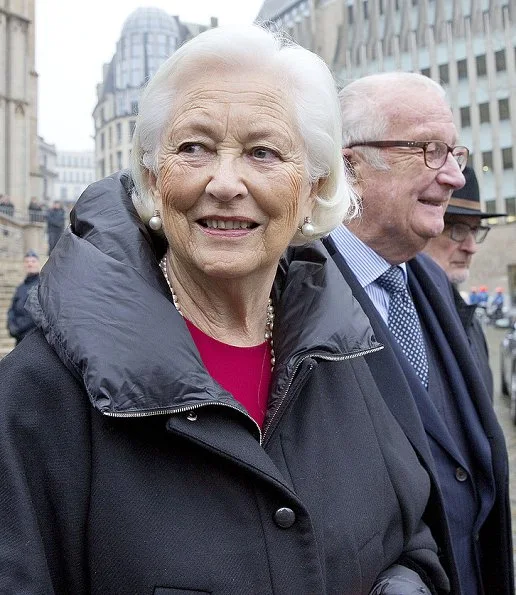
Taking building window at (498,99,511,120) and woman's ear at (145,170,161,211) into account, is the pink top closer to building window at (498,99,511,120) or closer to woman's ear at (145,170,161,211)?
woman's ear at (145,170,161,211)

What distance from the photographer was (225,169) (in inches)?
69.4

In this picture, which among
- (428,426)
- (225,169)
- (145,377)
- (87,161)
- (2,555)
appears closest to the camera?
(2,555)

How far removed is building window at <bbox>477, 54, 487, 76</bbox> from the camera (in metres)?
50.5

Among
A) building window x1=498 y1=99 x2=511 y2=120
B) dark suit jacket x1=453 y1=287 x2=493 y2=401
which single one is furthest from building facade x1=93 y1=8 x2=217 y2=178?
dark suit jacket x1=453 y1=287 x2=493 y2=401

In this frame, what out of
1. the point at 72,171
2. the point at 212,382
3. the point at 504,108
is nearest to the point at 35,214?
the point at 212,382

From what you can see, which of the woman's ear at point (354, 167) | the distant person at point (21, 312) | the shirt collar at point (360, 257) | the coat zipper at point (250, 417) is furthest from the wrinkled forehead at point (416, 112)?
the distant person at point (21, 312)

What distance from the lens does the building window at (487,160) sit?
1960 inches

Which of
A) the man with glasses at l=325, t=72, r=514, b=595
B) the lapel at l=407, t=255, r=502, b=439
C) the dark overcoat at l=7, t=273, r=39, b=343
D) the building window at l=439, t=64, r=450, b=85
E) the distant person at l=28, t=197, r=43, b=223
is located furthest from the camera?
the building window at l=439, t=64, r=450, b=85

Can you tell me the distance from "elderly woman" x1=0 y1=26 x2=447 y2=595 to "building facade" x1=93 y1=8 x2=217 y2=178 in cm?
8230

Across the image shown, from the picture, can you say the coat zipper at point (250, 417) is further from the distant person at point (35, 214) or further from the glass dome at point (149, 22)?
the glass dome at point (149, 22)

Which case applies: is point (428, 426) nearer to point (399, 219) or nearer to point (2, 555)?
point (399, 219)

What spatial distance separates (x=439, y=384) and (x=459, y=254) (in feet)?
6.72

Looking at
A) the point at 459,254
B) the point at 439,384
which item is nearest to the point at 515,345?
the point at 459,254

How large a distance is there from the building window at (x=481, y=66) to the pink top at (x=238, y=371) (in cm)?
5311
